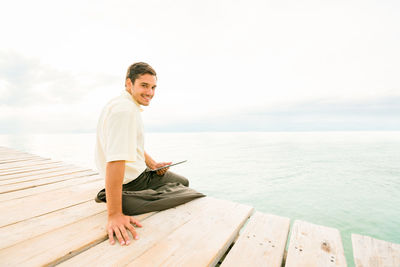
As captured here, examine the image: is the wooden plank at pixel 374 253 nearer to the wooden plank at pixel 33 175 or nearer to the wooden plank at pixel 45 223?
A: the wooden plank at pixel 45 223

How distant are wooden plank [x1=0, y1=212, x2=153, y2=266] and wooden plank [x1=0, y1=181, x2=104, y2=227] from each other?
54 cm

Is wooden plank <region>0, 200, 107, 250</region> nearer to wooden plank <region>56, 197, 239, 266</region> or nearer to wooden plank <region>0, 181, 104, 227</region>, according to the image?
wooden plank <region>0, 181, 104, 227</region>

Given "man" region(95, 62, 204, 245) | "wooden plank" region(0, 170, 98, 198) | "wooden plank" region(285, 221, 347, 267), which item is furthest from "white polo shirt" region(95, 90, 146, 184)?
"wooden plank" region(0, 170, 98, 198)

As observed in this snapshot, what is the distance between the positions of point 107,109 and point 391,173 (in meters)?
14.0

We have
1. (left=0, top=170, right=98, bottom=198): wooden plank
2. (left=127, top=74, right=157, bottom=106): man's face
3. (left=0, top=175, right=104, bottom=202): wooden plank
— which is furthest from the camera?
(left=0, top=170, right=98, bottom=198): wooden plank

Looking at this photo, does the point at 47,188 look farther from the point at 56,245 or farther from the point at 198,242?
the point at 198,242

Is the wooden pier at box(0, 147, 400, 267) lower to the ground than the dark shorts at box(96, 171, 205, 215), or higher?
lower

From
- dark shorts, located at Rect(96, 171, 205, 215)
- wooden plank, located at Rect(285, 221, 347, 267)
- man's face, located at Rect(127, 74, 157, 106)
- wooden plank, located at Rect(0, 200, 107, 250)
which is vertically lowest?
wooden plank, located at Rect(285, 221, 347, 267)

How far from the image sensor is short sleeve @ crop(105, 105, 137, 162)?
137cm

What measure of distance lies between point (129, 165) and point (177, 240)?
0.87 metres

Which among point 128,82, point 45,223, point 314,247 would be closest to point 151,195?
point 45,223

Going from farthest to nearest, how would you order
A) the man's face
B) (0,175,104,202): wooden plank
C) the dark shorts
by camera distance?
(0,175,104,202): wooden plank, the man's face, the dark shorts

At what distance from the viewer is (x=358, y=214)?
513 cm

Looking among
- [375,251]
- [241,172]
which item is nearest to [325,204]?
[241,172]
